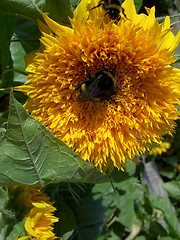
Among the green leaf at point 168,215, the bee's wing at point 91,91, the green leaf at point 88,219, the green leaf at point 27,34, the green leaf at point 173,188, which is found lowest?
the green leaf at point 168,215

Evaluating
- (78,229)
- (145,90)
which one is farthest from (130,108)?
(78,229)

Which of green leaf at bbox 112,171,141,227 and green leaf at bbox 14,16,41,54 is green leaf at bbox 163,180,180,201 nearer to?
green leaf at bbox 112,171,141,227

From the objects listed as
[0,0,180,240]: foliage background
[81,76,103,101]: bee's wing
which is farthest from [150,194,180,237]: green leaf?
[81,76,103,101]: bee's wing

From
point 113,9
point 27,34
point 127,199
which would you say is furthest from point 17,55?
point 127,199

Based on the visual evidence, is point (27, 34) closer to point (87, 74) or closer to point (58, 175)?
point (87, 74)

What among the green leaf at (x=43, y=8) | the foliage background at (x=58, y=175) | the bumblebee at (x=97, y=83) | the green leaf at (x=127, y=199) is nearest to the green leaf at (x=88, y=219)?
the foliage background at (x=58, y=175)

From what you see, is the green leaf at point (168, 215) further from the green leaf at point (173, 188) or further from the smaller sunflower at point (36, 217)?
the smaller sunflower at point (36, 217)

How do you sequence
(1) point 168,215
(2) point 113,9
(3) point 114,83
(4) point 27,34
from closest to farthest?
(2) point 113,9, (3) point 114,83, (4) point 27,34, (1) point 168,215

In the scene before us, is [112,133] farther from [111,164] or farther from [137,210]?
[137,210]
